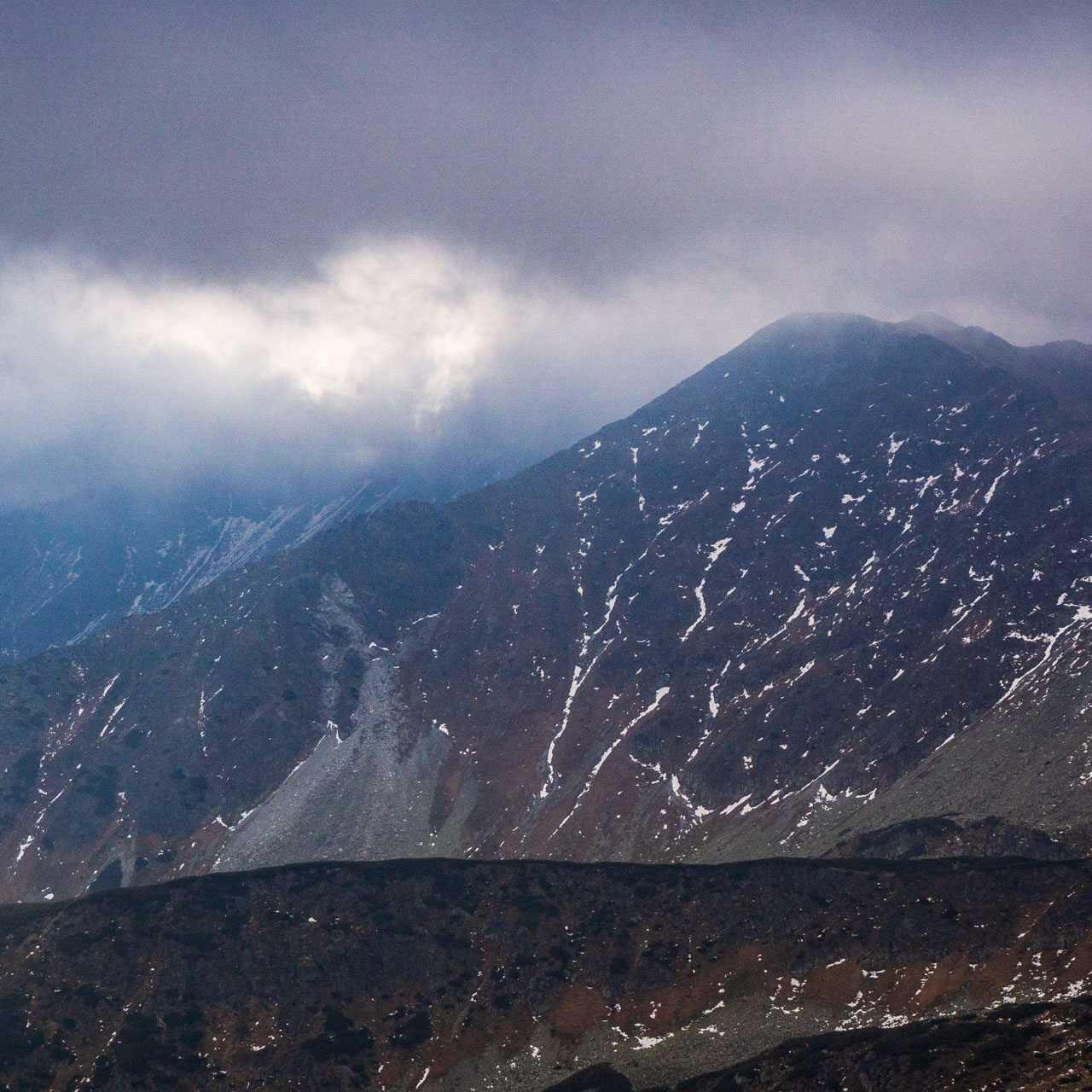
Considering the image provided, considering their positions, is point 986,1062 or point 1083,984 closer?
point 986,1062

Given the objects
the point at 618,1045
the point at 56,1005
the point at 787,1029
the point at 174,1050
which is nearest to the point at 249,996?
the point at 174,1050

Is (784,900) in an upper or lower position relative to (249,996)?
lower

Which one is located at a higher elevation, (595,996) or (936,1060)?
A: (595,996)

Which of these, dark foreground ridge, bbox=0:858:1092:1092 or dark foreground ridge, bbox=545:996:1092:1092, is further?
dark foreground ridge, bbox=0:858:1092:1092

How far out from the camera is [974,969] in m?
163

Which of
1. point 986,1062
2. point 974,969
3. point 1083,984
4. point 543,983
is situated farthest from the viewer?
point 543,983

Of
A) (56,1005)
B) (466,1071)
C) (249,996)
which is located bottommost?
(466,1071)

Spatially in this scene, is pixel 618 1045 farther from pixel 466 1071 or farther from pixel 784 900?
pixel 784 900

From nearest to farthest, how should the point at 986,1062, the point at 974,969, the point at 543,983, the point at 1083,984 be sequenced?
the point at 986,1062, the point at 1083,984, the point at 974,969, the point at 543,983

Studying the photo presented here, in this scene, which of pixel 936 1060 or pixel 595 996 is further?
pixel 595 996

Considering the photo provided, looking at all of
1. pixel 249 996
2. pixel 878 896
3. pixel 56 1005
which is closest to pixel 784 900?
pixel 878 896

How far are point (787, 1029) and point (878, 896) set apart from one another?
3611 cm

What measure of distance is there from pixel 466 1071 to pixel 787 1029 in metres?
54.9

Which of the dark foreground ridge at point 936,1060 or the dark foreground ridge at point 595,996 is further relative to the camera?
the dark foreground ridge at point 595,996
